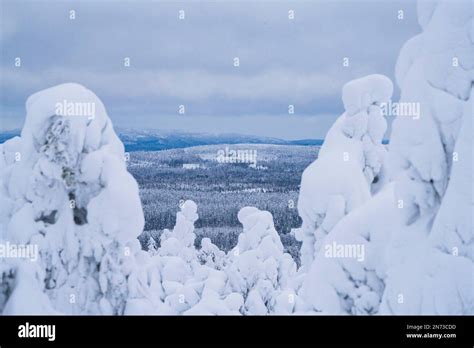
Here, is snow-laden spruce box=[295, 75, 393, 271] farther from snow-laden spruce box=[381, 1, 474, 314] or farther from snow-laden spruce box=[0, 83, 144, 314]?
snow-laden spruce box=[0, 83, 144, 314]

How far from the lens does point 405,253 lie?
758cm

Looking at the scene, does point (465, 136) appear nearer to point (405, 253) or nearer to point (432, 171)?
point (432, 171)

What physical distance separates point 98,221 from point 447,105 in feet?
14.1

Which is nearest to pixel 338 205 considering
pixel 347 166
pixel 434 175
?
pixel 347 166

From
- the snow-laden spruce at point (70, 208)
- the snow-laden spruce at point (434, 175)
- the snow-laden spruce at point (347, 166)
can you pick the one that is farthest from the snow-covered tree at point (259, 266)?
the snow-laden spruce at point (434, 175)

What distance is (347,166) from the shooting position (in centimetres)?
974

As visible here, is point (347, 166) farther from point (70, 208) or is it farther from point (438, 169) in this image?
point (70, 208)

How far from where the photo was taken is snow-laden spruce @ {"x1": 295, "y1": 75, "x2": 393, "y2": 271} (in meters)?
9.62

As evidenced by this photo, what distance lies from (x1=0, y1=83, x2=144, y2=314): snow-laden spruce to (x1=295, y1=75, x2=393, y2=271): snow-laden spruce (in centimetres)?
265

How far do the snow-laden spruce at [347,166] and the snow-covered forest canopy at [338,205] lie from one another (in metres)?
0.02

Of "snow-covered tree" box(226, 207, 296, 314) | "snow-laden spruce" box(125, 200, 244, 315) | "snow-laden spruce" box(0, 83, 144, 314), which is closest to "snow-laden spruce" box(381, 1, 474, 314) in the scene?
"snow-laden spruce" box(125, 200, 244, 315)
